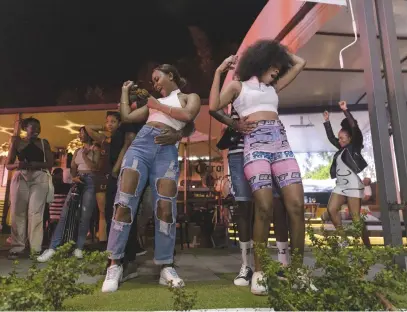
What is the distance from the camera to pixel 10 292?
1.49 m

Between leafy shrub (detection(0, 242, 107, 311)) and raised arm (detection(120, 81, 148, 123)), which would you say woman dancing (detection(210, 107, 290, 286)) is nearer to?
raised arm (detection(120, 81, 148, 123))

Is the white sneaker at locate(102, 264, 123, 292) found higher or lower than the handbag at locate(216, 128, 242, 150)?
lower

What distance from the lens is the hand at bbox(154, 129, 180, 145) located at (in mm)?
2420

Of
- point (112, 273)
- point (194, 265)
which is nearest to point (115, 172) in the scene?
point (112, 273)

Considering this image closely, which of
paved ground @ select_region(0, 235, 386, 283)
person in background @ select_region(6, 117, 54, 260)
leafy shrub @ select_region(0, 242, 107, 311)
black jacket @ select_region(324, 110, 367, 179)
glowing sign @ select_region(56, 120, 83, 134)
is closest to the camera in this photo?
leafy shrub @ select_region(0, 242, 107, 311)

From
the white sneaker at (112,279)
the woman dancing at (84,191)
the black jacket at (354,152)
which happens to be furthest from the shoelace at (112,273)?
the black jacket at (354,152)

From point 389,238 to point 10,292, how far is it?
208 centimetres

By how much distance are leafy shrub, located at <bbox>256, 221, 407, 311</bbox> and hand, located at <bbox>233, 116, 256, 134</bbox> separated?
2.84 ft

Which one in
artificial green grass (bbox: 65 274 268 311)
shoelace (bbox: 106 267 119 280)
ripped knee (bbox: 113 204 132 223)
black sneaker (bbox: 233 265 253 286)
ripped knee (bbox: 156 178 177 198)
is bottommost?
artificial green grass (bbox: 65 274 268 311)

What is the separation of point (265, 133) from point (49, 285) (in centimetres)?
150

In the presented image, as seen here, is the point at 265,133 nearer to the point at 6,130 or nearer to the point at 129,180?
the point at 129,180

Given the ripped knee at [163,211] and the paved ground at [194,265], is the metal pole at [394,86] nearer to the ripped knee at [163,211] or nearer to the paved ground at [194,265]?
the paved ground at [194,265]

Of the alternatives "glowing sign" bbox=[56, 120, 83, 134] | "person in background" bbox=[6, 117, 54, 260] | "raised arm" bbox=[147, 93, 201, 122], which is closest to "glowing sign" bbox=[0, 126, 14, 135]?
"glowing sign" bbox=[56, 120, 83, 134]

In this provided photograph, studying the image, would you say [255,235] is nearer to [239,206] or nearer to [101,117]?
[239,206]
